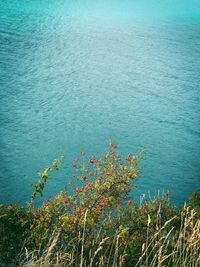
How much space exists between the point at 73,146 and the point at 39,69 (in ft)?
109

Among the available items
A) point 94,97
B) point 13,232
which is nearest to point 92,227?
point 13,232

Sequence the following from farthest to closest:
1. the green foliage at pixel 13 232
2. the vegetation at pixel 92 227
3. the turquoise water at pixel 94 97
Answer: the turquoise water at pixel 94 97 < the green foliage at pixel 13 232 < the vegetation at pixel 92 227

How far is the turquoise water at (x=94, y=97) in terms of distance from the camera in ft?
160

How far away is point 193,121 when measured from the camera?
6400 cm

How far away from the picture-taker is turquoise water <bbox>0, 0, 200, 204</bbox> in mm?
48781

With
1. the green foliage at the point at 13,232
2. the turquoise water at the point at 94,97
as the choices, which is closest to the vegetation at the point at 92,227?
the green foliage at the point at 13,232

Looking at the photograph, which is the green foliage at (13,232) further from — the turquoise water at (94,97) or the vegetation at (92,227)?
the turquoise water at (94,97)

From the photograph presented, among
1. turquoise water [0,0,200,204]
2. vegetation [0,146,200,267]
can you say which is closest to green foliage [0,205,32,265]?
vegetation [0,146,200,267]

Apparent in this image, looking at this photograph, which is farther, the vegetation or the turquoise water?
the turquoise water

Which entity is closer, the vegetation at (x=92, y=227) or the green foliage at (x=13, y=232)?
the vegetation at (x=92, y=227)

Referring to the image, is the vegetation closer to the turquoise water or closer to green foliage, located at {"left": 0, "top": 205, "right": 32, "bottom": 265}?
green foliage, located at {"left": 0, "top": 205, "right": 32, "bottom": 265}

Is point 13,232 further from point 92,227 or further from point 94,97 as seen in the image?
point 94,97

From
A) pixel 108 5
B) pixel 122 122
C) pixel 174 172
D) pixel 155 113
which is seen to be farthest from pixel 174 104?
pixel 108 5

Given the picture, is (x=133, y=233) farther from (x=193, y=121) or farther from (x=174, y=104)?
(x=174, y=104)
